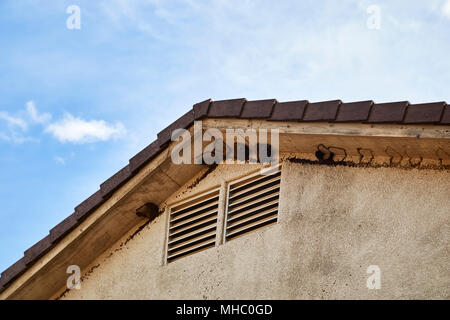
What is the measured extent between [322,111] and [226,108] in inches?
48.2

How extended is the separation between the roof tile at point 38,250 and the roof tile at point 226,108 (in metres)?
2.57

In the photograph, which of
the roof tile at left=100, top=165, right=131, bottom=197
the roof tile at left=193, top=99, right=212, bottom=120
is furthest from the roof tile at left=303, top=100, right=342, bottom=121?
the roof tile at left=100, top=165, right=131, bottom=197

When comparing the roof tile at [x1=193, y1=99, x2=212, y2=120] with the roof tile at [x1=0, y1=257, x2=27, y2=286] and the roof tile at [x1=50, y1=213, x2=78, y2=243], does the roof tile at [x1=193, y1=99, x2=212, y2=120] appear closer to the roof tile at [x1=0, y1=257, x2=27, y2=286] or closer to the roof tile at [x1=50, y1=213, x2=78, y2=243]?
the roof tile at [x1=50, y1=213, x2=78, y2=243]

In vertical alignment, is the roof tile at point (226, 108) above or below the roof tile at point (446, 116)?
above

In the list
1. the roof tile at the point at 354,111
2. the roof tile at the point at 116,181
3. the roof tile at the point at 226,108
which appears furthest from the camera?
the roof tile at the point at 116,181

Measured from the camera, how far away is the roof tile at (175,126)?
8656mm

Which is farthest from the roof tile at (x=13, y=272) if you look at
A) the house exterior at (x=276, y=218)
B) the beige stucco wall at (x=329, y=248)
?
the beige stucco wall at (x=329, y=248)

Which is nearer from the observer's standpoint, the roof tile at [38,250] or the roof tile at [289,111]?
the roof tile at [289,111]

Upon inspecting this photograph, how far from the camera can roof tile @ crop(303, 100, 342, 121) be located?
7598mm

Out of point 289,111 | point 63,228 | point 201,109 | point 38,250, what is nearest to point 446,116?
point 289,111

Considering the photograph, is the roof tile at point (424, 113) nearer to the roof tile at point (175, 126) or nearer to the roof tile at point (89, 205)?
the roof tile at point (175, 126)

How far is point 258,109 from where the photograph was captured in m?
8.20

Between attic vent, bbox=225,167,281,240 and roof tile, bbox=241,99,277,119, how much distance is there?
74cm

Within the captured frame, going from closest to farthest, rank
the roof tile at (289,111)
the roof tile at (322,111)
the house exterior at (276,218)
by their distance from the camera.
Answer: the house exterior at (276,218) < the roof tile at (322,111) < the roof tile at (289,111)
